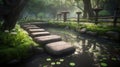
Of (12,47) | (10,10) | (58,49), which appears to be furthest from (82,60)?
(10,10)

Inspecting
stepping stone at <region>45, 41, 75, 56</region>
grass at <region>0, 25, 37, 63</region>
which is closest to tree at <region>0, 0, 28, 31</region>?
grass at <region>0, 25, 37, 63</region>

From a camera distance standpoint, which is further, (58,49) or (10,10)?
(10,10)

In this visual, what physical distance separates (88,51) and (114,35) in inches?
88.8

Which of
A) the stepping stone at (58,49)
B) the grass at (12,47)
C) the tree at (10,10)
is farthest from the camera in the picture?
the tree at (10,10)

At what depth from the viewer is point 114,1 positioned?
2778 centimetres

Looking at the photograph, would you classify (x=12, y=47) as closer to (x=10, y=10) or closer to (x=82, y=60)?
(x=10, y=10)

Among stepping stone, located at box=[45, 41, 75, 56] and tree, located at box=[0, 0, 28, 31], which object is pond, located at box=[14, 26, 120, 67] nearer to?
stepping stone, located at box=[45, 41, 75, 56]

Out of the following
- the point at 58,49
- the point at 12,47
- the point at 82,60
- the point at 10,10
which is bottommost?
the point at 82,60

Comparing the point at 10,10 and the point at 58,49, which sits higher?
the point at 10,10

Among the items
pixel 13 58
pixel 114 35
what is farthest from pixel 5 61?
pixel 114 35

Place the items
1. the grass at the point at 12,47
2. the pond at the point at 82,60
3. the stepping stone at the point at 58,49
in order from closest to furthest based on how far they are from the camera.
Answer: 1. the grass at the point at 12,47
2. the pond at the point at 82,60
3. the stepping stone at the point at 58,49

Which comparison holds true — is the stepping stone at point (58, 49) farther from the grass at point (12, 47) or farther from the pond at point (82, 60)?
the grass at point (12, 47)

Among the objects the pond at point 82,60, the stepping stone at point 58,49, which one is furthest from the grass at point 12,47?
the stepping stone at point 58,49

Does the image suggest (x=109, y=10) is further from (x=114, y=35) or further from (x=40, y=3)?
(x=114, y=35)
